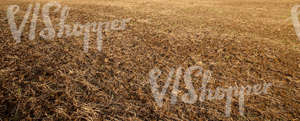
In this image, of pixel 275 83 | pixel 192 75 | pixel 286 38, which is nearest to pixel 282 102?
pixel 275 83

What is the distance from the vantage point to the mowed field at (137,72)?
2678 mm

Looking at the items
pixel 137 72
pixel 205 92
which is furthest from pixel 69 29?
pixel 205 92

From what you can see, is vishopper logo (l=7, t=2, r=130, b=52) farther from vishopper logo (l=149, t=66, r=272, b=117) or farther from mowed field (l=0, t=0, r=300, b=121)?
vishopper logo (l=149, t=66, r=272, b=117)

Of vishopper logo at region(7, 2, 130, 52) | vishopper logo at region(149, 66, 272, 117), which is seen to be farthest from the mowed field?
vishopper logo at region(7, 2, 130, 52)

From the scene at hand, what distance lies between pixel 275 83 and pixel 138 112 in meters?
3.24

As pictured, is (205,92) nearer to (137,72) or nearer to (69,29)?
(137,72)

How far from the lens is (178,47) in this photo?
16.4 feet

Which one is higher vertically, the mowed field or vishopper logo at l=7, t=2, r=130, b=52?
vishopper logo at l=7, t=2, r=130, b=52

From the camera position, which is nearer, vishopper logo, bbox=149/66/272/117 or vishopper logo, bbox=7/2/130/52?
vishopper logo, bbox=149/66/272/117

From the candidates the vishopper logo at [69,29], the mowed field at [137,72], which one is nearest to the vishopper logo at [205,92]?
the mowed field at [137,72]

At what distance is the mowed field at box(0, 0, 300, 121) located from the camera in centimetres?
268

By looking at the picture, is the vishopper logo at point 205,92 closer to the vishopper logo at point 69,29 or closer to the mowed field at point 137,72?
the mowed field at point 137,72

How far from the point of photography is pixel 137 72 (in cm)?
371

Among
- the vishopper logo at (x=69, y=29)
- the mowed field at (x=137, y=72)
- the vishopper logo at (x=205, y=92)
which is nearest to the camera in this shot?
the mowed field at (x=137, y=72)
